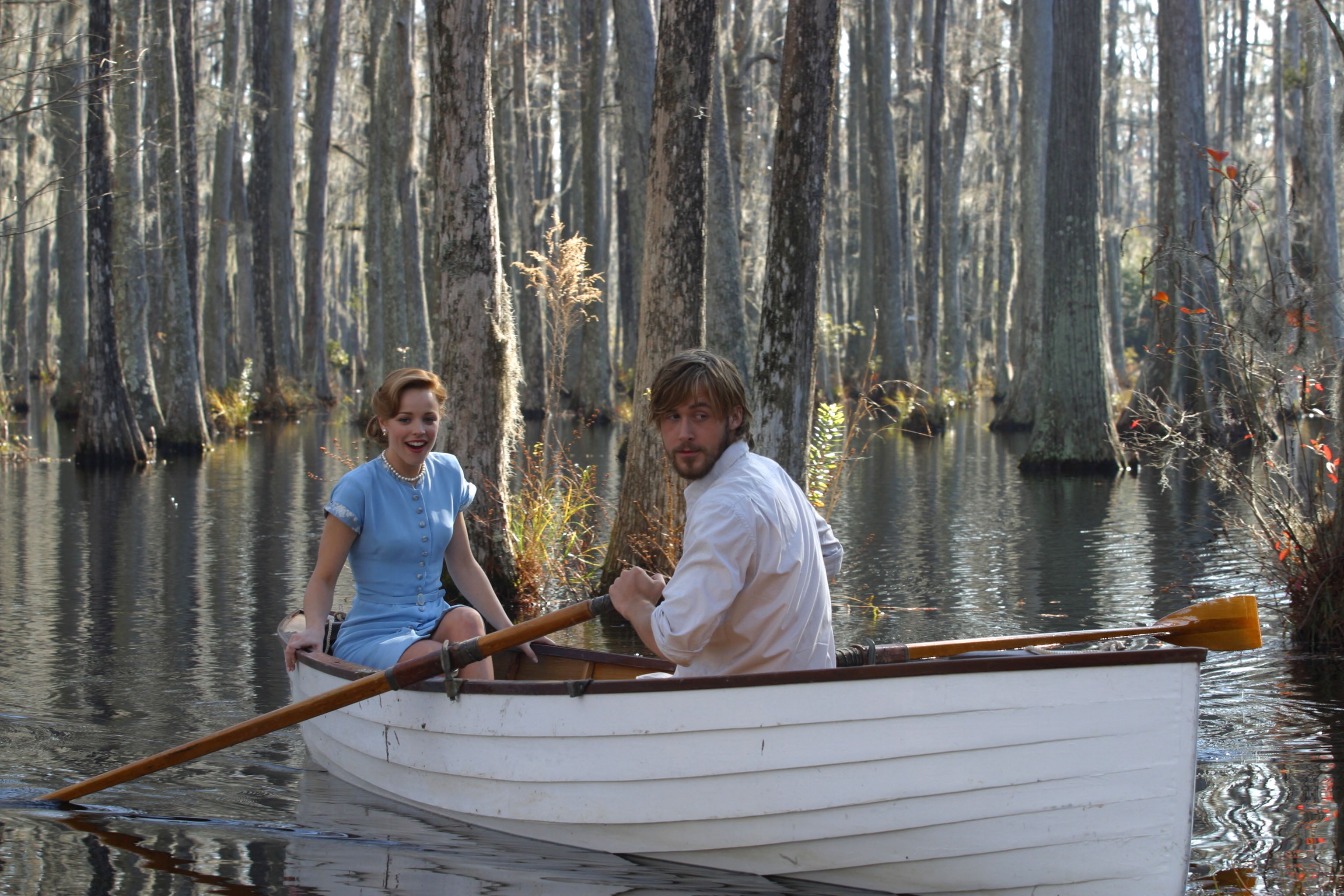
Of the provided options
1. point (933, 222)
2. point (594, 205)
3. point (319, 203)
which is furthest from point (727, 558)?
point (319, 203)

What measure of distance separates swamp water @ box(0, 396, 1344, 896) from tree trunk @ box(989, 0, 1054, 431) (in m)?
8.45

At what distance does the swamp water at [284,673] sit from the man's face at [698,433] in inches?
55.4

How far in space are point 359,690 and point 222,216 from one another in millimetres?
28682

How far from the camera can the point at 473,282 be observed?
28.6 feet

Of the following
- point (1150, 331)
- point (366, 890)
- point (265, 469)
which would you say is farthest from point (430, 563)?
point (1150, 331)

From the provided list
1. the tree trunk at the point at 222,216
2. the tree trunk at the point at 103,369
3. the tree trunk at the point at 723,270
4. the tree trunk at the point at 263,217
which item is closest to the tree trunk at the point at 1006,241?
the tree trunk at the point at 263,217

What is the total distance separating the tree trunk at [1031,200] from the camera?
80.9ft

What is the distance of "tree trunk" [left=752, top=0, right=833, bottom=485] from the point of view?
8773mm

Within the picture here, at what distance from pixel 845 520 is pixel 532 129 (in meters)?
31.6

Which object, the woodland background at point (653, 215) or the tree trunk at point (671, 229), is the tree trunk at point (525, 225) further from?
the tree trunk at point (671, 229)

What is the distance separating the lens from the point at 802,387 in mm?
8875

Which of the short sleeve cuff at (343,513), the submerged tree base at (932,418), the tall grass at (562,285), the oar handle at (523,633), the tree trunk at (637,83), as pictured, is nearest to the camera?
the oar handle at (523,633)

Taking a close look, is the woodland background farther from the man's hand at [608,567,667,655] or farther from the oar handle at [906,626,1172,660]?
the man's hand at [608,567,667,655]

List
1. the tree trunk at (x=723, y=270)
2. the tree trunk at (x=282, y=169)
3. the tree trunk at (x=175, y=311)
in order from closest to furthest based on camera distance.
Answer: the tree trunk at (x=723, y=270), the tree trunk at (x=175, y=311), the tree trunk at (x=282, y=169)
